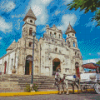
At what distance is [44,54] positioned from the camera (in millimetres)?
22531

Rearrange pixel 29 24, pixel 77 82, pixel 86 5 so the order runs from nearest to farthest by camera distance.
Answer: pixel 86 5 → pixel 77 82 → pixel 29 24

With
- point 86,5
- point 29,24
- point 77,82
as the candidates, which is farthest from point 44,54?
point 86,5

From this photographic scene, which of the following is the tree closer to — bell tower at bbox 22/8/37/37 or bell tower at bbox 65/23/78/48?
bell tower at bbox 22/8/37/37

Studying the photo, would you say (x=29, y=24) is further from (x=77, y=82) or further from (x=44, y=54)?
→ (x=77, y=82)

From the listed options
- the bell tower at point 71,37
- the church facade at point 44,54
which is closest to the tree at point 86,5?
the church facade at point 44,54

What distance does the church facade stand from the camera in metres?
21.0

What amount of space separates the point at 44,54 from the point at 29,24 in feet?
26.5

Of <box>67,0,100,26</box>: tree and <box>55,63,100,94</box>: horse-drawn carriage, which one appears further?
<box>55,63,100,94</box>: horse-drawn carriage

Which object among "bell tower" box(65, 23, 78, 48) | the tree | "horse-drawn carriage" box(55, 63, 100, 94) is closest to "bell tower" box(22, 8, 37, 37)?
"bell tower" box(65, 23, 78, 48)

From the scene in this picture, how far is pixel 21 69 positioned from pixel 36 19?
42.8 feet

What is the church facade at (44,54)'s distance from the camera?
2105cm

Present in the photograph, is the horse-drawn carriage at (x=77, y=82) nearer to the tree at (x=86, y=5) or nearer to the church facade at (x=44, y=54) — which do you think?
the tree at (x=86, y=5)

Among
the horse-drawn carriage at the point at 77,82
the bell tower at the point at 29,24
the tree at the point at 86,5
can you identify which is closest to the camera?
the tree at the point at 86,5

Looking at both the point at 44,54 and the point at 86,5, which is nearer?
the point at 86,5
